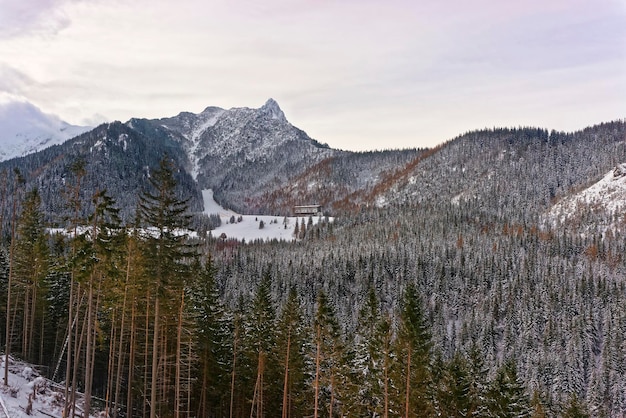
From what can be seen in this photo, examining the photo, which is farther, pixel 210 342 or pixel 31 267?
pixel 31 267

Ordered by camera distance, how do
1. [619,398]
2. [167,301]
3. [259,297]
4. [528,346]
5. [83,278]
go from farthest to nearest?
[528,346] < [619,398] < [259,297] < [167,301] < [83,278]

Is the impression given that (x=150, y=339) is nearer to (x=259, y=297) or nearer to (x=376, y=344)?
(x=259, y=297)

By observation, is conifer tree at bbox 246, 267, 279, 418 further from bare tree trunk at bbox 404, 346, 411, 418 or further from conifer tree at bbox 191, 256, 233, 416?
bare tree trunk at bbox 404, 346, 411, 418

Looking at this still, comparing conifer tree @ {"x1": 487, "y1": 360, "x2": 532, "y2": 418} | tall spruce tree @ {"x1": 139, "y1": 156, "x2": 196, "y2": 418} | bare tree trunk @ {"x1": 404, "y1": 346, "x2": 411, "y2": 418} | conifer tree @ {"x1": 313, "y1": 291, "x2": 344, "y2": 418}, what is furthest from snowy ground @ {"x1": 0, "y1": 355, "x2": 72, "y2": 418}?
conifer tree @ {"x1": 487, "y1": 360, "x2": 532, "y2": 418}

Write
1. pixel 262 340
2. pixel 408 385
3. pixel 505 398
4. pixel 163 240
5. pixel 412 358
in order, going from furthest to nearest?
1. pixel 262 340
2. pixel 505 398
3. pixel 412 358
4. pixel 408 385
5. pixel 163 240

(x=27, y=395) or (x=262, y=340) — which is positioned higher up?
(x=262, y=340)

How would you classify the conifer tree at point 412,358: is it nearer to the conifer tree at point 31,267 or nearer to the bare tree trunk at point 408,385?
the bare tree trunk at point 408,385

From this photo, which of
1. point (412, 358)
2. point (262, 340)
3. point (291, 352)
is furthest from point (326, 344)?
point (262, 340)

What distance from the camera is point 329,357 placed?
32781 millimetres

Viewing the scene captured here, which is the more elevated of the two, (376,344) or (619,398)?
(376,344)

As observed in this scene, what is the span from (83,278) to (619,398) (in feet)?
385

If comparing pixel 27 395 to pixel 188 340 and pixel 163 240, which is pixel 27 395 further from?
pixel 163 240

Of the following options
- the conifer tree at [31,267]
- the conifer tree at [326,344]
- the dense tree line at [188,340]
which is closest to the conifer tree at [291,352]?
the dense tree line at [188,340]

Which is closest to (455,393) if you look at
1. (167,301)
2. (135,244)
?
(167,301)
